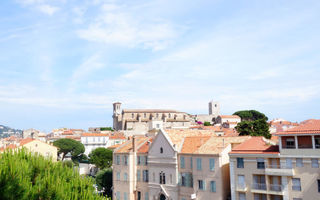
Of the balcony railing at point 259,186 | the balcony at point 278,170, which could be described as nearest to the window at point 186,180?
the balcony railing at point 259,186

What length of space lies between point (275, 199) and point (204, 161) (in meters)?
10.4

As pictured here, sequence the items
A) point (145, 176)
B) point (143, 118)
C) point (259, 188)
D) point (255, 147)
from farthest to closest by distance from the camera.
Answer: point (143, 118) → point (145, 176) → point (255, 147) → point (259, 188)

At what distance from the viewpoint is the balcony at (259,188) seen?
36.2 meters

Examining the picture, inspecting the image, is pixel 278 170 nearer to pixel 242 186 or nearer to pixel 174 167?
pixel 242 186

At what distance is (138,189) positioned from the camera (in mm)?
52688

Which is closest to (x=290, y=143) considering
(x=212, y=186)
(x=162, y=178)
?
(x=212, y=186)

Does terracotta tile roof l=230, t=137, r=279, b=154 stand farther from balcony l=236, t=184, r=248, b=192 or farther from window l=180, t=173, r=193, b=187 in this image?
window l=180, t=173, r=193, b=187

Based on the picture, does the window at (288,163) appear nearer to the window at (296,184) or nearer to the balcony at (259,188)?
the window at (296,184)

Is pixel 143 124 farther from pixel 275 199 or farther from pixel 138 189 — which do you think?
pixel 275 199

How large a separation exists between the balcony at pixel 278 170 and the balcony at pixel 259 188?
1901mm

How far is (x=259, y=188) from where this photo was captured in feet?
120

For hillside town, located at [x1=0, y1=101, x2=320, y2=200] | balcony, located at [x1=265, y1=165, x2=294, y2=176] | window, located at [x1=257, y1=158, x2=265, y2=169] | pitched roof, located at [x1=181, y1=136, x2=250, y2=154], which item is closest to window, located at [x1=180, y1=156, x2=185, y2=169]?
hillside town, located at [x1=0, y1=101, x2=320, y2=200]

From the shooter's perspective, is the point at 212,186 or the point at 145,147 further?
the point at 145,147

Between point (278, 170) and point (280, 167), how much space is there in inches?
18.0
